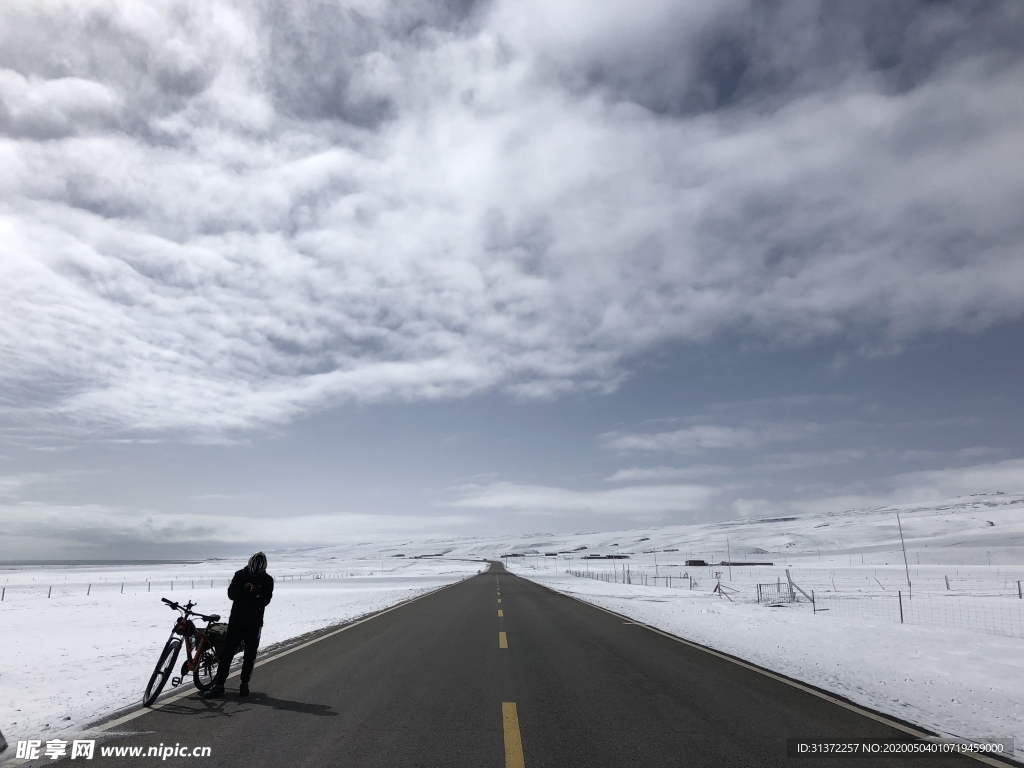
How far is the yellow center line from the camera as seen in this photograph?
5491 mm

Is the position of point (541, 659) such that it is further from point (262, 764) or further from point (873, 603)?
point (873, 603)

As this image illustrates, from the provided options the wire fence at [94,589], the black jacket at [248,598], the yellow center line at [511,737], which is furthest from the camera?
the wire fence at [94,589]

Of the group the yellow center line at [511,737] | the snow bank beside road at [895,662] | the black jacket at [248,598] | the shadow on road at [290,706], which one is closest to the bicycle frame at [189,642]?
the black jacket at [248,598]

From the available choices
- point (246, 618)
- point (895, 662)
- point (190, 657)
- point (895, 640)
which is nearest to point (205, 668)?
point (190, 657)

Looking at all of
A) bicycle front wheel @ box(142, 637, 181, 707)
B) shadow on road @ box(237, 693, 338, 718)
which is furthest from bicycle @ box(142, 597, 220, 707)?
shadow on road @ box(237, 693, 338, 718)

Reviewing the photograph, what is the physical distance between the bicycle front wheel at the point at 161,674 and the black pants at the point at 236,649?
642 millimetres

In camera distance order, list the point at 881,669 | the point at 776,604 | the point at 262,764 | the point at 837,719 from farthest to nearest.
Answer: the point at 776,604 → the point at 881,669 → the point at 837,719 → the point at 262,764

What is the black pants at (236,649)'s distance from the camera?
27.5ft

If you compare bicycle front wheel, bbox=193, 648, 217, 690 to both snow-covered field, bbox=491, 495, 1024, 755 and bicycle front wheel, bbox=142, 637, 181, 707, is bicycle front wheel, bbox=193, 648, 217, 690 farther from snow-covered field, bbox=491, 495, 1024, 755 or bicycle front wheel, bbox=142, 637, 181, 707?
snow-covered field, bbox=491, 495, 1024, 755

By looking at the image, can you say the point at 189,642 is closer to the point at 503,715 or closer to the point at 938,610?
the point at 503,715

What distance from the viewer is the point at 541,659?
1137cm

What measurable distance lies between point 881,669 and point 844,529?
12402 cm

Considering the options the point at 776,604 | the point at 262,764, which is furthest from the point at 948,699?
the point at 776,604

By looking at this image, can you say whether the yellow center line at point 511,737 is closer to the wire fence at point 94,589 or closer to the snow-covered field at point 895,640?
the snow-covered field at point 895,640
